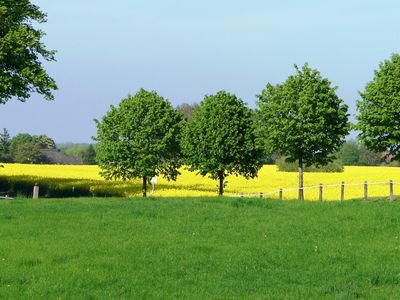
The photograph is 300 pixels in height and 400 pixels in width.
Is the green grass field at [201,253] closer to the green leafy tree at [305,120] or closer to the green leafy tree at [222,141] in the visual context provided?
the green leafy tree at [305,120]

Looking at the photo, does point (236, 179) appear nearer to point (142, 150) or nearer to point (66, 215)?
point (142, 150)

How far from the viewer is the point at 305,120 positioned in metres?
48.0

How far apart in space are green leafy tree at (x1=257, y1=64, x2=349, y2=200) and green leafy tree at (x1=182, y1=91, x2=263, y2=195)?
2.39 meters

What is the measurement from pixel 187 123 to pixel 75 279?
4435 centimetres

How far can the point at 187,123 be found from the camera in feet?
185

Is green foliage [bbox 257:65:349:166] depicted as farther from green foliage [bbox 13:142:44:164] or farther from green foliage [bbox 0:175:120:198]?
green foliage [bbox 13:142:44:164]

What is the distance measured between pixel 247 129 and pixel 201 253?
3806 cm

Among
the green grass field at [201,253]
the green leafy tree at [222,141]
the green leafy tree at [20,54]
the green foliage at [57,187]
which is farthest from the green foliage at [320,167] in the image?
the green grass field at [201,253]

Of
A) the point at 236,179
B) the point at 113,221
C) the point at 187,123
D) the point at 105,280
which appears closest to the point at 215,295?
the point at 105,280

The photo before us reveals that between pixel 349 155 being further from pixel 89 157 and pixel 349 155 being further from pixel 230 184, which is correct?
pixel 230 184

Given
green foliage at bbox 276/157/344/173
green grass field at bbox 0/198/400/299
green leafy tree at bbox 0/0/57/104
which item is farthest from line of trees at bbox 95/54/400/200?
green foliage at bbox 276/157/344/173

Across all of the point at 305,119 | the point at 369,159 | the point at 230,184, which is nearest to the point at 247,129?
the point at 305,119

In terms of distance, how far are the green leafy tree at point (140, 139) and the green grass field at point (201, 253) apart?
32764mm

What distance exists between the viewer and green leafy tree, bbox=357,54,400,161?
147 ft
